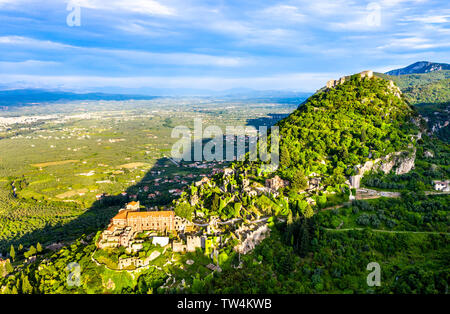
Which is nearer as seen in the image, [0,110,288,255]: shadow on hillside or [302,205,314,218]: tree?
[302,205,314,218]: tree

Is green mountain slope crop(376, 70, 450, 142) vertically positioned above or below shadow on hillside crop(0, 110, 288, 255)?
above

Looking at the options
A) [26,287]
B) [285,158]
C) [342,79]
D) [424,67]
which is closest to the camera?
[26,287]

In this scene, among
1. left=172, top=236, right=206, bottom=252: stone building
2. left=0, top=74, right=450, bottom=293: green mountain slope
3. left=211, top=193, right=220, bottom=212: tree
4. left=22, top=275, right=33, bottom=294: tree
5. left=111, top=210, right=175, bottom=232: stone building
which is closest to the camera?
left=0, top=74, right=450, bottom=293: green mountain slope

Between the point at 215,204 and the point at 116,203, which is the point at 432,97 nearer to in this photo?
the point at 215,204

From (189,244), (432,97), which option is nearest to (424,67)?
(432,97)

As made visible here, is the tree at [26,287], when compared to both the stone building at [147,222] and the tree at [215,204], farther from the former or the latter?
the tree at [215,204]

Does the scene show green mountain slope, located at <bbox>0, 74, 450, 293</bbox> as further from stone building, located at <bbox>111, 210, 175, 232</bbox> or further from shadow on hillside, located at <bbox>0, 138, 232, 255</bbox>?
shadow on hillside, located at <bbox>0, 138, 232, 255</bbox>

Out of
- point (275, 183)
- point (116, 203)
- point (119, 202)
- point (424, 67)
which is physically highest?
point (424, 67)

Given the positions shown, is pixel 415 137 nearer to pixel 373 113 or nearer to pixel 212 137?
pixel 373 113

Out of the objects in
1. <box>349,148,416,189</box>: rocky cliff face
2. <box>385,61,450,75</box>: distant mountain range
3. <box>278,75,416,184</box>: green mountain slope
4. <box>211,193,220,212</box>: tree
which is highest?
<box>385,61,450,75</box>: distant mountain range

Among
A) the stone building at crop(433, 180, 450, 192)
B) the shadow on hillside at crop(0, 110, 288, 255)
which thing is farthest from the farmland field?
the stone building at crop(433, 180, 450, 192)

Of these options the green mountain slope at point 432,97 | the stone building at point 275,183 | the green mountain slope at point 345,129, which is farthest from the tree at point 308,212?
the green mountain slope at point 432,97
